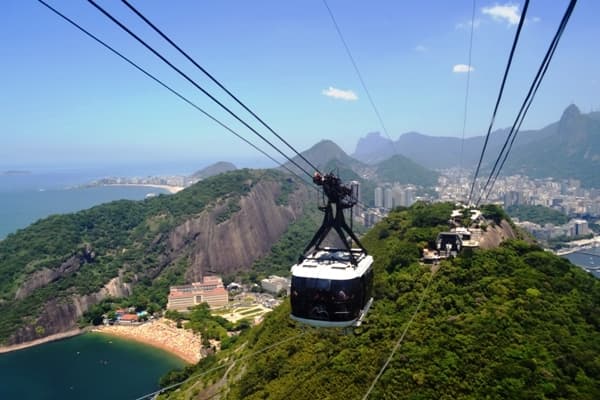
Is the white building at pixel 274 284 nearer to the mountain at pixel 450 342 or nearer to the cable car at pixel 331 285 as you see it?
the mountain at pixel 450 342

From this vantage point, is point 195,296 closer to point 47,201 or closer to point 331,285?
point 331,285

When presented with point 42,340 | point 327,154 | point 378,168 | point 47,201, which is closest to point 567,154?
point 378,168

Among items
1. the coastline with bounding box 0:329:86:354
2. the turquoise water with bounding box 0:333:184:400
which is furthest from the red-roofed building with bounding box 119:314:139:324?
the coastline with bounding box 0:329:86:354

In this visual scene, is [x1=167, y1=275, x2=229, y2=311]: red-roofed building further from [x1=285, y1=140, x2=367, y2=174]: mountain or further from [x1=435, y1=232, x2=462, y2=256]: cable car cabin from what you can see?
[x1=285, y1=140, x2=367, y2=174]: mountain

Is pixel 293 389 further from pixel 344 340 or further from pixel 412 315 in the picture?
pixel 412 315

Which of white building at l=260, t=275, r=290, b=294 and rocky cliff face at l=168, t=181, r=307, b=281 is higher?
rocky cliff face at l=168, t=181, r=307, b=281

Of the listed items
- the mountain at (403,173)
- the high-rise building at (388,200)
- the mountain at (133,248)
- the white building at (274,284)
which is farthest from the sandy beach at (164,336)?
the mountain at (403,173)

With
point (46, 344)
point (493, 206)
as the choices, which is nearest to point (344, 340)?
point (493, 206)
